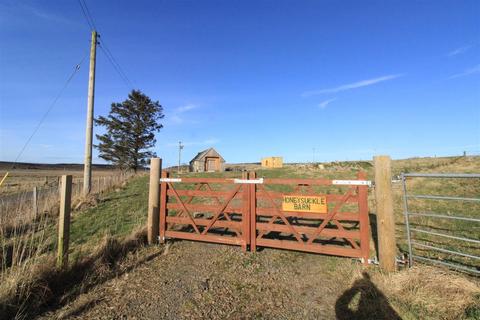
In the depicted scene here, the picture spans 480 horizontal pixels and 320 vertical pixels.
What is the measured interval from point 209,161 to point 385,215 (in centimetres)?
4777

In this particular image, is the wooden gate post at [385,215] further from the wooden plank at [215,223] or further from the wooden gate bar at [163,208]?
the wooden gate bar at [163,208]

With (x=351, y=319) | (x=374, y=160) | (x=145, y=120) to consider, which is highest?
(x=145, y=120)

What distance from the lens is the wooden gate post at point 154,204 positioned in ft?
20.7

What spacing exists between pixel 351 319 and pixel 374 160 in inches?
108

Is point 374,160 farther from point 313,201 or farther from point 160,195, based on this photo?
point 160,195

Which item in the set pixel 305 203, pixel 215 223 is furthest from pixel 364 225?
pixel 215 223

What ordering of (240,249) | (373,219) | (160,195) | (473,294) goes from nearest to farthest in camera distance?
1. (473,294)
2. (240,249)
3. (160,195)
4. (373,219)

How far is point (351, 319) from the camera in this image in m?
3.26

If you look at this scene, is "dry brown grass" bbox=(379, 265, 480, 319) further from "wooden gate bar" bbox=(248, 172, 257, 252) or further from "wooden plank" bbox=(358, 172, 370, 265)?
"wooden gate bar" bbox=(248, 172, 257, 252)

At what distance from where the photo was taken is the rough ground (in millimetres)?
3418

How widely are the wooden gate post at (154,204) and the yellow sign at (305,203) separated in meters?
3.08

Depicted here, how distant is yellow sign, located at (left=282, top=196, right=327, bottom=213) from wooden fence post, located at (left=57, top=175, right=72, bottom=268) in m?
3.98

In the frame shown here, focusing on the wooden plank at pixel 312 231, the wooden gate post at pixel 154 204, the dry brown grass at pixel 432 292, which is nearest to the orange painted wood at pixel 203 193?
the wooden gate post at pixel 154 204

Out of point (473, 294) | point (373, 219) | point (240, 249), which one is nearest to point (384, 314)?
point (473, 294)
